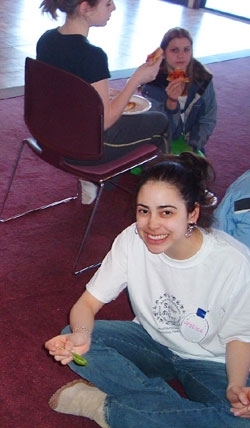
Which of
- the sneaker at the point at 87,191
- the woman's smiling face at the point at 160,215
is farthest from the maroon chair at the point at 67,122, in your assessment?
the woman's smiling face at the point at 160,215

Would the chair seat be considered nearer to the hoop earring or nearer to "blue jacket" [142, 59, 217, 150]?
"blue jacket" [142, 59, 217, 150]

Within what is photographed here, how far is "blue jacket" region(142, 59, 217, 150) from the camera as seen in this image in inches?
125

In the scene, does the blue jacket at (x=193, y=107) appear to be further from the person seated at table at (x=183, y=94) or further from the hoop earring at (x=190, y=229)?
the hoop earring at (x=190, y=229)

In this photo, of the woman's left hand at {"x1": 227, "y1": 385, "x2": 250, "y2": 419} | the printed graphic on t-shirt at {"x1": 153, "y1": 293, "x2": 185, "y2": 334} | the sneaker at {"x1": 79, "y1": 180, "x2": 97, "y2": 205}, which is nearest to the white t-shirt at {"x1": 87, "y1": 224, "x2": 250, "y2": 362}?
the printed graphic on t-shirt at {"x1": 153, "y1": 293, "x2": 185, "y2": 334}

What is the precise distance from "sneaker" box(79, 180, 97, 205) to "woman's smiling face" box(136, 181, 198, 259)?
1321mm

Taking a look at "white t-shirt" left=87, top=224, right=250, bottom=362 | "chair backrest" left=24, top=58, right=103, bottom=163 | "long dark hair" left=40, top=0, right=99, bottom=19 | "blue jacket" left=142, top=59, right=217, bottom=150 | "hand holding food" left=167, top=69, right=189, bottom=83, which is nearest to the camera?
"white t-shirt" left=87, top=224, right=250, bottom=362

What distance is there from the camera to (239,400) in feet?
5.07

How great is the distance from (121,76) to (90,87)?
2628 mm

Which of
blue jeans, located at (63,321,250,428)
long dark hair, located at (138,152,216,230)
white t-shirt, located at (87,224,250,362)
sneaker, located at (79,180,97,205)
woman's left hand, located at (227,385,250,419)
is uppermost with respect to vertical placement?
long dark hair, located at (138,152,216,230)

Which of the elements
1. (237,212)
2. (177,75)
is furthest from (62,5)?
(237,212)

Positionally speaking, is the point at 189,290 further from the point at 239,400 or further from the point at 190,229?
the point at 239,400

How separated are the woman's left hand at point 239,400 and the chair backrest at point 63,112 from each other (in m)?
1.06

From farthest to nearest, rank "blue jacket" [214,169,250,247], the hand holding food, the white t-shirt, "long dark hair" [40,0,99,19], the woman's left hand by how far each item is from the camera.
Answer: the hand holding food
"long dark hair" [40,0,99,19]
"blue jacket" [214,169,250,247]
the white t-shirt
the woman's left hand

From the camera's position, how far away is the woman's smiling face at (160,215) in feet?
→ 5.20
